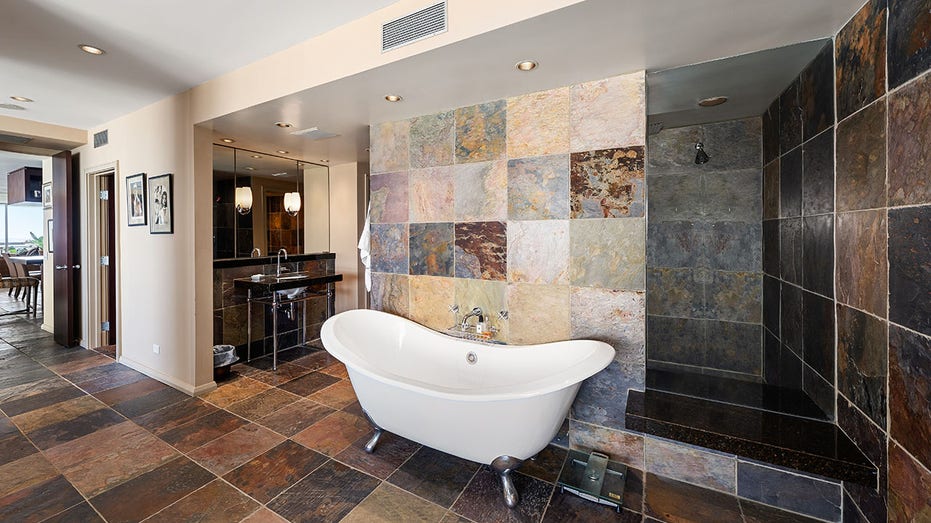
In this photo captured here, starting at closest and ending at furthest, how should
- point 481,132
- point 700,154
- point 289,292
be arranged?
point 481,132, point 700,154, point 289,292

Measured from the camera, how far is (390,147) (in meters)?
2.94

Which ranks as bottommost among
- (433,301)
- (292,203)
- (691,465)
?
(691,465)

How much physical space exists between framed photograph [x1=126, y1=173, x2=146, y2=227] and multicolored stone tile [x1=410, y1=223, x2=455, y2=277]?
258cm

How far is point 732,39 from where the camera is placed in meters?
1.72

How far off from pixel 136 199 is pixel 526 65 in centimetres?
370

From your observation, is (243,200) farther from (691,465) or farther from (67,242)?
(691,465)

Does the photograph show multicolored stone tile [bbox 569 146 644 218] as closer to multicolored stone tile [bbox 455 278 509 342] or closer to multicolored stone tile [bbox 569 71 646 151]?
multicolored stone tile [bbox 569 71 646 151]

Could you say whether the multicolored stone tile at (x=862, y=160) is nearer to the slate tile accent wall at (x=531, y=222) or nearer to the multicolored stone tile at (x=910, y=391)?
the multicolored stone tile at (x=910, y=391)

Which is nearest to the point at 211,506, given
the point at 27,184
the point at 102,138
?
the point at 102,138

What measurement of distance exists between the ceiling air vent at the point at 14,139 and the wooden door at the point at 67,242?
30cm

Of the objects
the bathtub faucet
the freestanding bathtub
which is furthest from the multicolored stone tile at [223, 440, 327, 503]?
the bathtub faucet

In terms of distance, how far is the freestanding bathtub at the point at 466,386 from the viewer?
5.62 ft

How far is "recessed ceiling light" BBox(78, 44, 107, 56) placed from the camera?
2.21 m

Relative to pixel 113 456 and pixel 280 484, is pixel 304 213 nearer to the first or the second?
pixel 113 456
